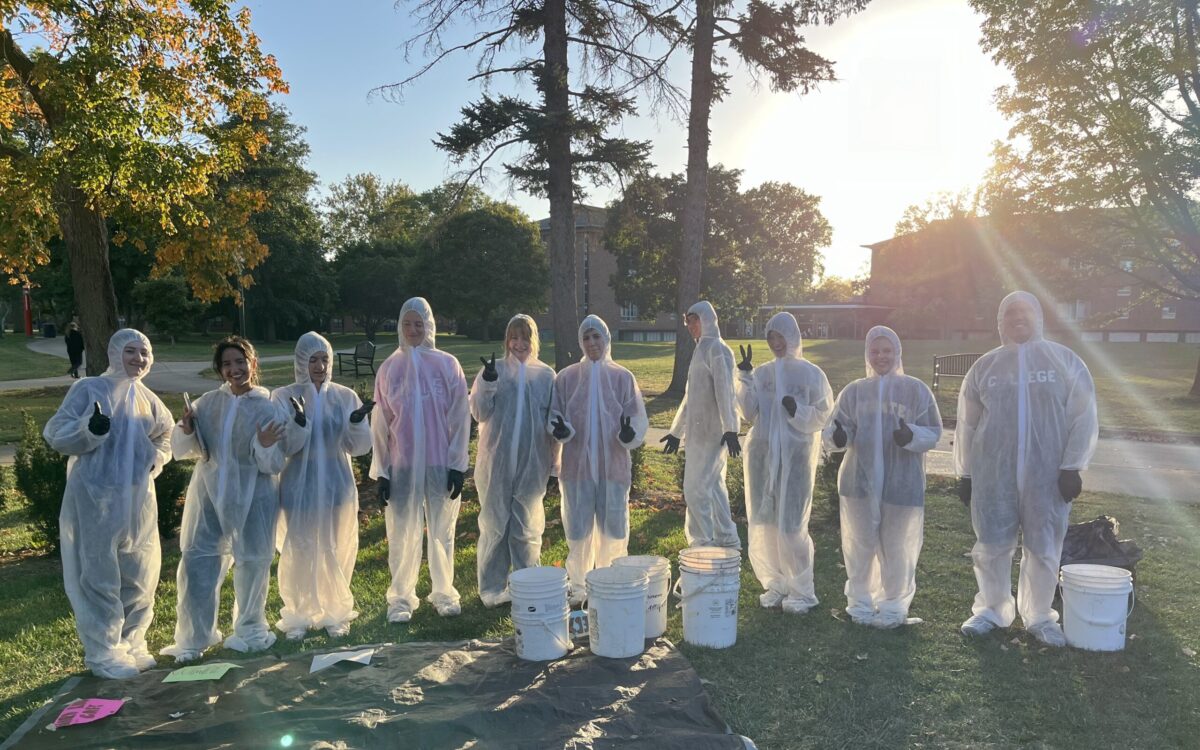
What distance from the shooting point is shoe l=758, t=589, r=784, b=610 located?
4.68m

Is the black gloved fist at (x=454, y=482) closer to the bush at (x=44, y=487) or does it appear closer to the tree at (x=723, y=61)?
the bush at (x=44, y=487)

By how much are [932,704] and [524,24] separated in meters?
11.0

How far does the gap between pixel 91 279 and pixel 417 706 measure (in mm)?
9487

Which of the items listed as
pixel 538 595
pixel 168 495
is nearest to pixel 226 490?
pixel 538 595

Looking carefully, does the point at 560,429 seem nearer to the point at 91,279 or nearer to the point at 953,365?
the point at 91,279

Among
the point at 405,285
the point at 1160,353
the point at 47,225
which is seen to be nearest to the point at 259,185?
the point at 405,285

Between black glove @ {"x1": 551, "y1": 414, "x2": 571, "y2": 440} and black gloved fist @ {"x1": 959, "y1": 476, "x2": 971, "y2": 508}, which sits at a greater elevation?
black glove @ {"x1": 551, "y1": 414, "x2": 571, "y2": 440}

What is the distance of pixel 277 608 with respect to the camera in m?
4.88

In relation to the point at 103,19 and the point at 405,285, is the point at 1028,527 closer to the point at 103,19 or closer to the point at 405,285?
the point at 103,19

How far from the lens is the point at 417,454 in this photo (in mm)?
4449

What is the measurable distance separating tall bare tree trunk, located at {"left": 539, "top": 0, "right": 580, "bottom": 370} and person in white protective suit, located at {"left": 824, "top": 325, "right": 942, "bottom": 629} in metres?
7.75

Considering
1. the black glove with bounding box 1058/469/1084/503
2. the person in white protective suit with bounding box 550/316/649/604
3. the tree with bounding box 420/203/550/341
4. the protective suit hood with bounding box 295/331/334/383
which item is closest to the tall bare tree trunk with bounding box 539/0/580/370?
the person in white protective suit with bounding box 550/316/649/604

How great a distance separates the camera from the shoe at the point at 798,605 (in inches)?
179

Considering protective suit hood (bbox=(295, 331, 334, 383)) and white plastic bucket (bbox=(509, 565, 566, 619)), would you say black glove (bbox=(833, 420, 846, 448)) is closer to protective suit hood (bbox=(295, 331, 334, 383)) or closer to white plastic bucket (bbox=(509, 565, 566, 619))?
white plastic bucket (bbox=(509, 565, 566, 619))
